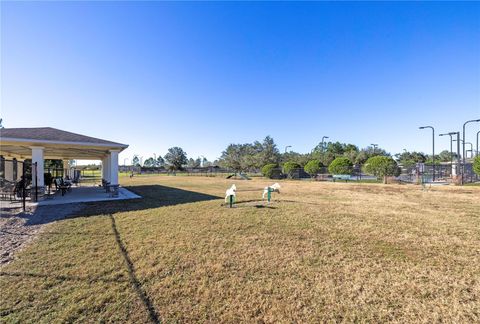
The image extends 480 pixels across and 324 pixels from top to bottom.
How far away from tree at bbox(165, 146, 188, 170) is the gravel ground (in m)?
58.8

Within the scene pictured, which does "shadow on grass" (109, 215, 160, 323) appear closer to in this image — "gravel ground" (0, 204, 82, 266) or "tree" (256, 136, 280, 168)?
"gravel ground" (0, 204, 82, 266)

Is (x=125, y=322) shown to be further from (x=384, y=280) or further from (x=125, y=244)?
(x=384, y=280)

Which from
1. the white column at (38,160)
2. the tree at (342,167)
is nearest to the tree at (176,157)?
the tree at (342,167)

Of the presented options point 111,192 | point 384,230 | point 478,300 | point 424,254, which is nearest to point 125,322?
point 478,300

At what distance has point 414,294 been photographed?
120 inches

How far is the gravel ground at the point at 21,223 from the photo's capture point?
15.6 ft

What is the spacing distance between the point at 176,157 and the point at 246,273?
68.4m

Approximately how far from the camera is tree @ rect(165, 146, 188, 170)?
68250 mm

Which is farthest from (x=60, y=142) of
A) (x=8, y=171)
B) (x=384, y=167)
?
(x=384, y=167)

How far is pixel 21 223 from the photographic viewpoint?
21.4 feet

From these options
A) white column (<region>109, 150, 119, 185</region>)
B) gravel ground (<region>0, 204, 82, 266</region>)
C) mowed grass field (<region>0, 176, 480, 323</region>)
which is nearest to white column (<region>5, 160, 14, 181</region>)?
white column (<region>109, 150, 119, 185</region>)

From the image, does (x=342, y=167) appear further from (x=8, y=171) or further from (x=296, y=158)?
(x=8, y=171)

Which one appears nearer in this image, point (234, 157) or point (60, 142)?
point (60, 142)

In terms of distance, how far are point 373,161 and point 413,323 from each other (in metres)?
23.7
